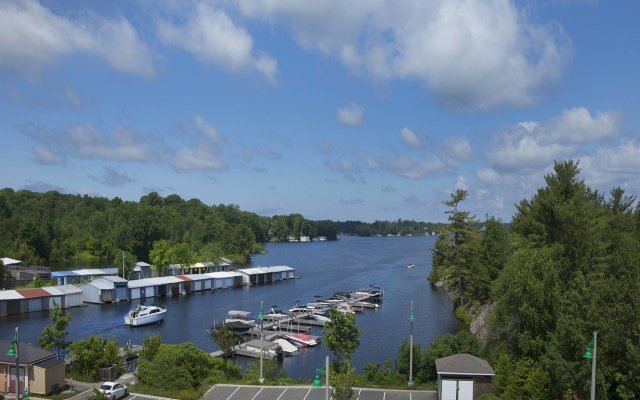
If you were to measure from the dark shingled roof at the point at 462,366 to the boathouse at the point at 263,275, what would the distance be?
57.4 metres

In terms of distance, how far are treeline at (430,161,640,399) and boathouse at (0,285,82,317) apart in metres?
41.0

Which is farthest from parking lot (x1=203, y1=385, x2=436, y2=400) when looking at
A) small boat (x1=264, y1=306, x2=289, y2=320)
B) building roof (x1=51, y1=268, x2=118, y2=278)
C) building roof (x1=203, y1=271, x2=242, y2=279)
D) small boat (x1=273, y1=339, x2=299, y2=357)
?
building roof (x1=51, y1=268, x2=118, y2=278)

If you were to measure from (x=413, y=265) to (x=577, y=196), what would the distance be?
265 ft

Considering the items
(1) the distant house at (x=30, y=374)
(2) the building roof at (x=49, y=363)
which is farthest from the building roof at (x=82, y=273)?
(1) the distant house at (x=30, y=374)

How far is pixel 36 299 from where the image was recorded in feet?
168

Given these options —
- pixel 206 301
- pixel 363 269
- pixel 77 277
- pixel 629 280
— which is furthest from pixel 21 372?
pixel 363 269

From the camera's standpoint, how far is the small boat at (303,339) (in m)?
41.0

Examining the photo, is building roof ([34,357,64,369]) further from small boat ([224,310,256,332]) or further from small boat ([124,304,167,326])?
small boat ([124,304,167,326])

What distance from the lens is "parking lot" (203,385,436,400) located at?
22.8 m

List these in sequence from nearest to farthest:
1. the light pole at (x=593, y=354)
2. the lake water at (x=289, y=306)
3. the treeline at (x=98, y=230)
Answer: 1. the light pole at (x=593, y=354)
2. the lake water at (x=289, y=306)
3. the treeline at (x=98, y=230)

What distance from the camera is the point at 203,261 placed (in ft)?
296

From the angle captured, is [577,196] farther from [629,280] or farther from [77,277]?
[77,277]

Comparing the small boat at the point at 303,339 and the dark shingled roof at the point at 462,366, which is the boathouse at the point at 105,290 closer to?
the small boat at the point at 303,339

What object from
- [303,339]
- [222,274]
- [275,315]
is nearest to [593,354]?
[303,339]
